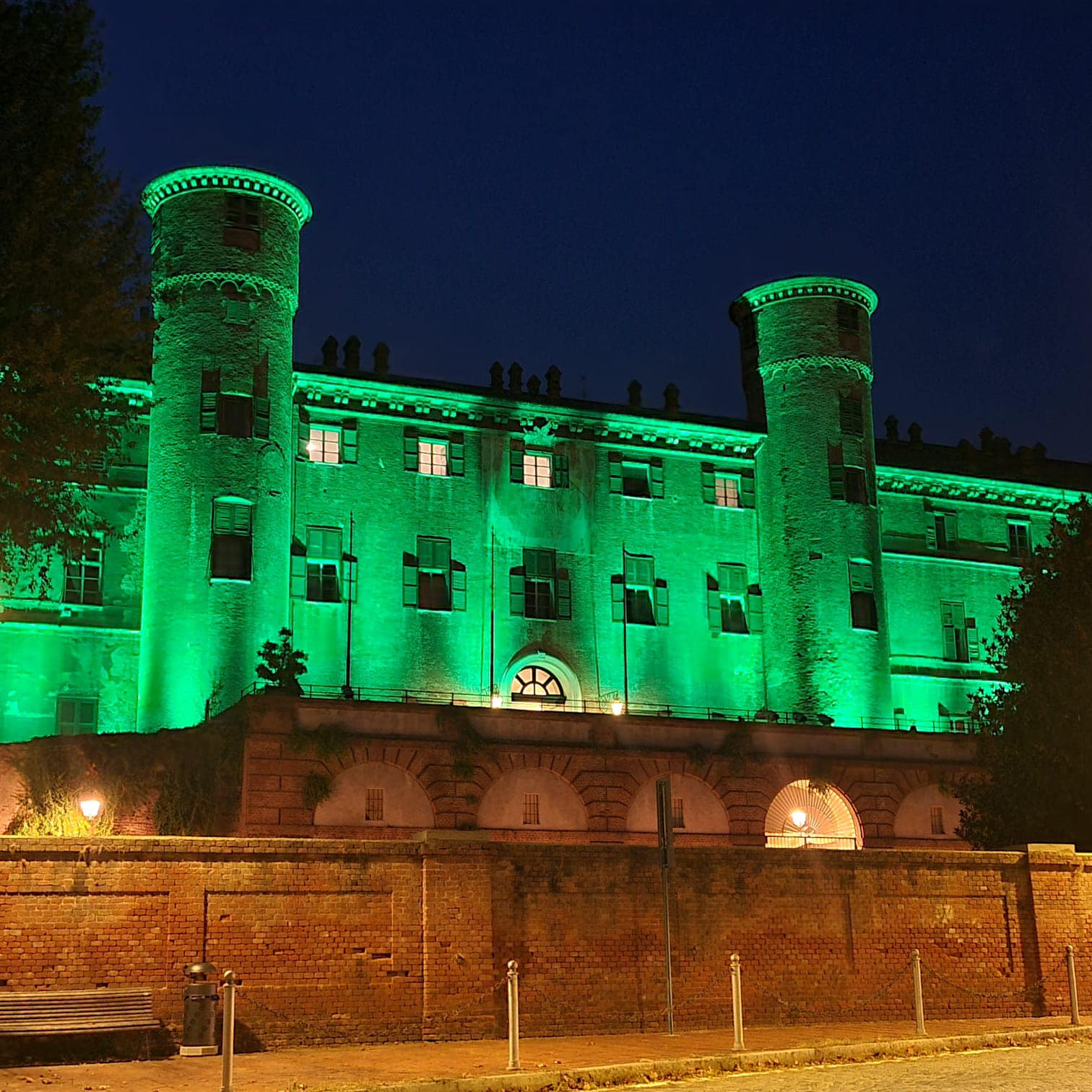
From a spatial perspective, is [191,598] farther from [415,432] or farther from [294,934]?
[294,934]

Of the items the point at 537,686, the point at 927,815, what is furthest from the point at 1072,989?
Answer: the point at 537,686

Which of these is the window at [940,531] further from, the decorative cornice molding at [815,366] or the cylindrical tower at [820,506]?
the decorative cornice molding at [815,366]

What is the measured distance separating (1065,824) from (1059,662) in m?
3.36

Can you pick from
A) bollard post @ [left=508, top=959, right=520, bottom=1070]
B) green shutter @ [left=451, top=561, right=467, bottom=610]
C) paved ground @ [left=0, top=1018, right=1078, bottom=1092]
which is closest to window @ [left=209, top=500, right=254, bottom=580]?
green shutter @ [left=451, top=561, right=467, bottom=610]

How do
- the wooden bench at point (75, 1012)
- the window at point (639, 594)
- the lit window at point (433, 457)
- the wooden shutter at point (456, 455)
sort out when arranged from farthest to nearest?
the window at point (639, 594) → the wooden shutter at point (456, 455) → the lit window at point (433, 457) → the wooden bench at point (75, 1012)

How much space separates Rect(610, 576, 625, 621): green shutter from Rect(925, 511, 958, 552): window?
13.0 metres

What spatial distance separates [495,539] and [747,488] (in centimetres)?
1021

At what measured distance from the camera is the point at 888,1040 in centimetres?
1877

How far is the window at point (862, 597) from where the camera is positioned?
5000cm

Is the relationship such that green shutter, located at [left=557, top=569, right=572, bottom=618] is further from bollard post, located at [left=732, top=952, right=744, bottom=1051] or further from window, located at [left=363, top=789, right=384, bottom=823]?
bollard post, located at [left=732, top=952, right=744, bottom=1051]

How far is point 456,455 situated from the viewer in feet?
161

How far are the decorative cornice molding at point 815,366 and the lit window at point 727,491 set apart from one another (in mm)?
3790

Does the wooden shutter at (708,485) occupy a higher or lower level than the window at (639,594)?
higher

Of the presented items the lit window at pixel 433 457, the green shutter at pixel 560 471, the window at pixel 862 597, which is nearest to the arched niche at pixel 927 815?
the window at pixel 862 597
